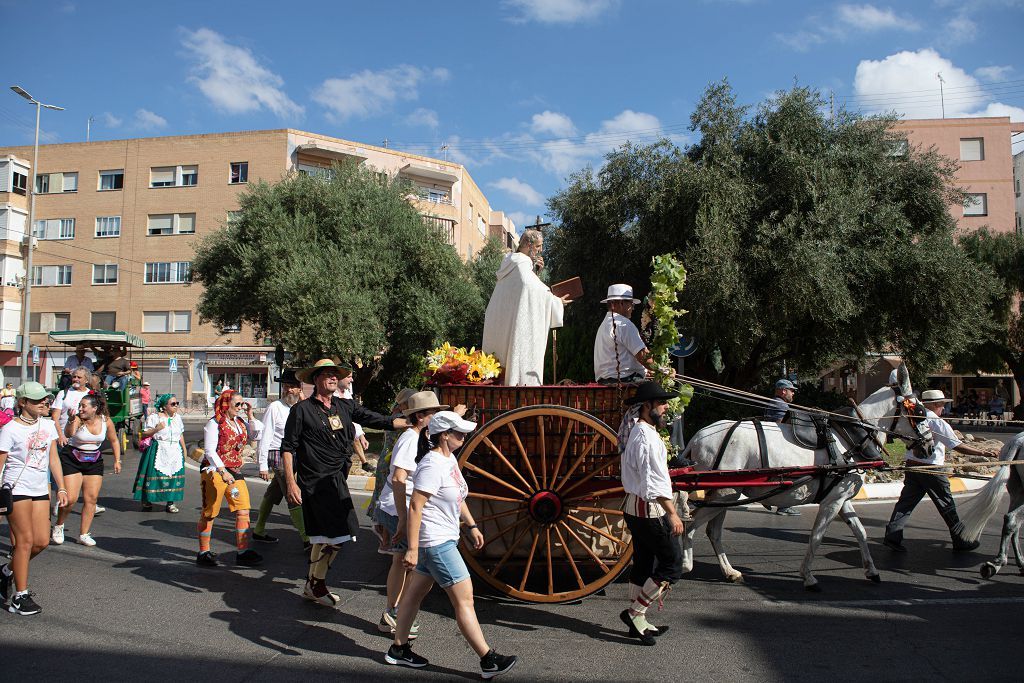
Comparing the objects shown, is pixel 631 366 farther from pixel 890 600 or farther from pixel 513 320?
pixel 890 600

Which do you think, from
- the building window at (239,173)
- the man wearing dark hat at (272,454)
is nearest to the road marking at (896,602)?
the man wearing dark hat at (272,454)

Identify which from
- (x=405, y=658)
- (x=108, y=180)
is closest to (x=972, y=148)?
(x=405, y=658)

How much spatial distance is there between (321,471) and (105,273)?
42.4 meters

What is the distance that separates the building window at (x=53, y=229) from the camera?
42219 mm

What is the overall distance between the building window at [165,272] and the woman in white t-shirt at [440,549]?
40643 mm

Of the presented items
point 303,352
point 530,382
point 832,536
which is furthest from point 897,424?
point 303,352

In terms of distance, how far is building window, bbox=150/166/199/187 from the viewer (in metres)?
40.8

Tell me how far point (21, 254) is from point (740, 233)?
43.0 metres

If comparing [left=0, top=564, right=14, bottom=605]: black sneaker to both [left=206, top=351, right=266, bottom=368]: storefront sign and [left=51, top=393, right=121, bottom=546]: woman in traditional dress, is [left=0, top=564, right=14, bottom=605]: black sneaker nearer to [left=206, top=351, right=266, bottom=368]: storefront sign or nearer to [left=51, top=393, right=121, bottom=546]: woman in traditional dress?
[left=51, top=393, right=121, bottom=546]: woman in traditional dress

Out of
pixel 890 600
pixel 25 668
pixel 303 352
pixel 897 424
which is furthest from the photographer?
pixel 303 352

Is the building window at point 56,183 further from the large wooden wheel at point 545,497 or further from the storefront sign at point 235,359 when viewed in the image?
the large wooden wheel at point 545,497

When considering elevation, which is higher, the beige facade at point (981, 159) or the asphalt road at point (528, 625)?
the beige facade at point (981, 159)

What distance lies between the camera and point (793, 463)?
21.8 ft

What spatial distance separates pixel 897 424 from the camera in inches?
287
